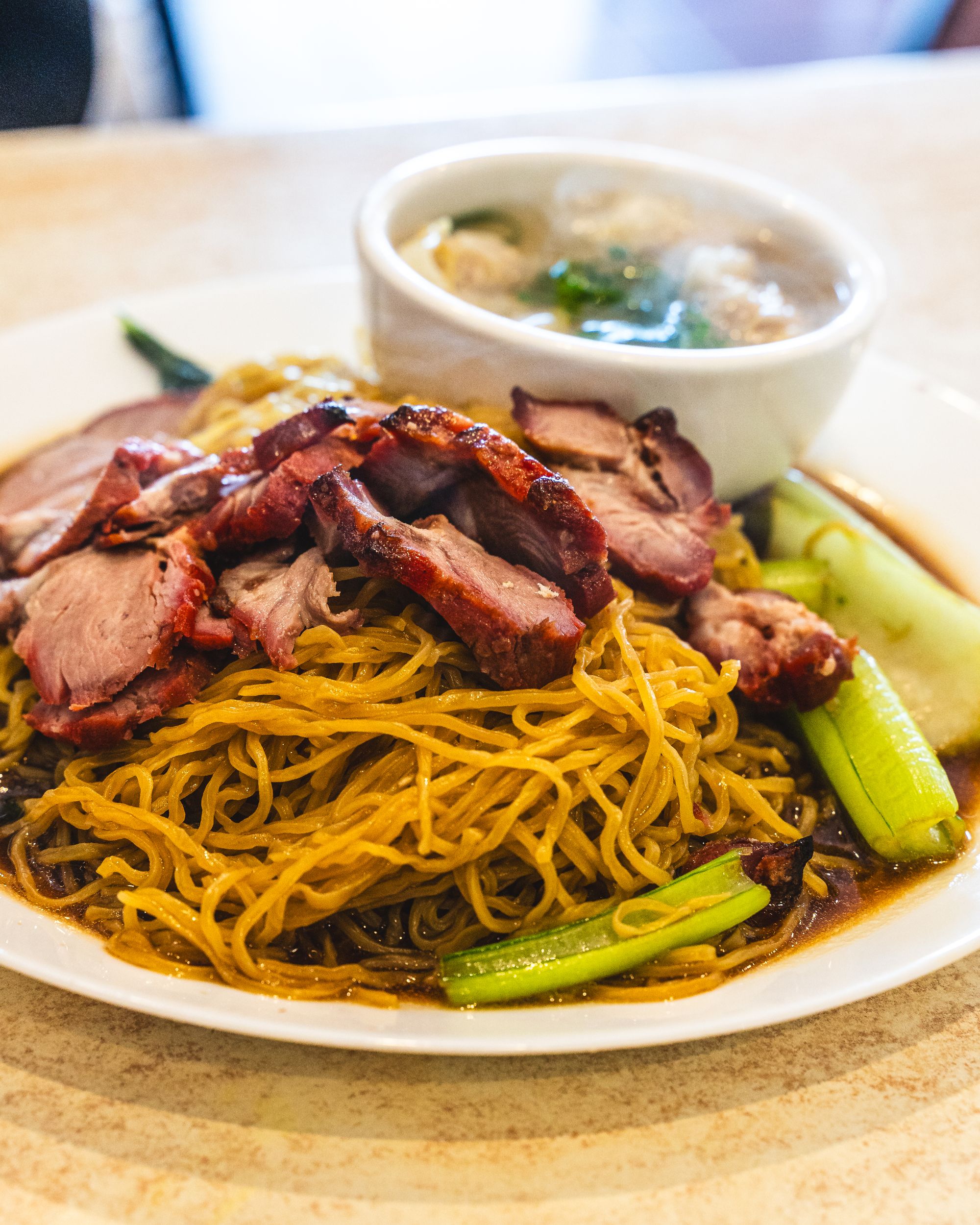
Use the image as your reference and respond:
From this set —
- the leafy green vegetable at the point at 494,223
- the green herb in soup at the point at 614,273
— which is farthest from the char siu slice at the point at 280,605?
the leafy green vegetable at the point at 494,223

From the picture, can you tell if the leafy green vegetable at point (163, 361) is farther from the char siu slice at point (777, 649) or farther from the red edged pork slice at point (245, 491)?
the char siu slice at point (777, 649)

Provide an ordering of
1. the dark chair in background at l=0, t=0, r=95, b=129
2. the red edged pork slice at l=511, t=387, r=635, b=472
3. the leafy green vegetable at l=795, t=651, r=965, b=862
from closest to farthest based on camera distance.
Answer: the leafy green vegetable at l=795, t=651, r=965, b=862 → the red edged pork slice at l=511, t=387, r=635, b=472 → the dark chair in background at l=0, t=0, r=95, b=129

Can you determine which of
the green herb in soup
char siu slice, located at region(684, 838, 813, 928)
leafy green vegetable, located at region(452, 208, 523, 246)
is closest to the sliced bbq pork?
the green herb in soup

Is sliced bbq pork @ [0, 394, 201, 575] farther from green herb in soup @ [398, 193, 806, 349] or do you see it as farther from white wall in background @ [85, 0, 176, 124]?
white wall in background @ [85, 0, 176, 124]

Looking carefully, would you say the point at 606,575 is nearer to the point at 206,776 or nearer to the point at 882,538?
the point at 206,776

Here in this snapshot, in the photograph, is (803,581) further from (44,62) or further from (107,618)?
(44,62)

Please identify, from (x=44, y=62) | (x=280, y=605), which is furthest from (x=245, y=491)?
(x=44, y=62)

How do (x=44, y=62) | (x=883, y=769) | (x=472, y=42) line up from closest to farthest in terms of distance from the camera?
1. (x=883, y=769)
2. (x=44, y=62)
3. (x=472, y=42)
